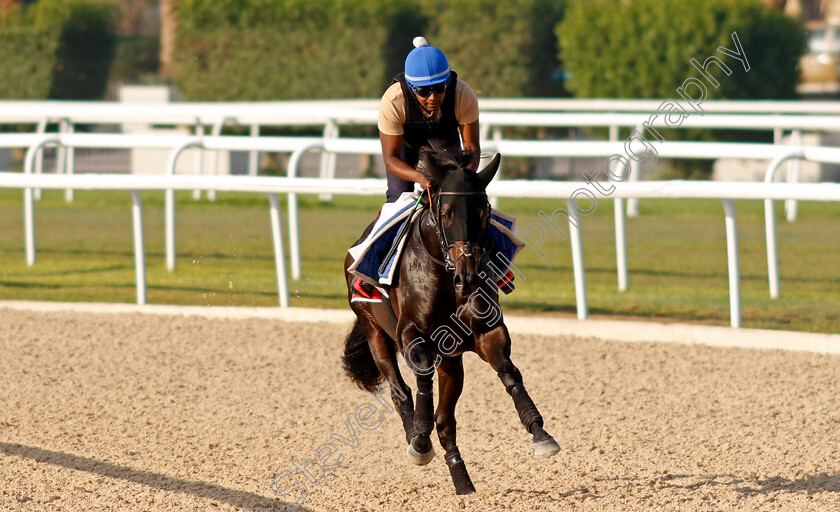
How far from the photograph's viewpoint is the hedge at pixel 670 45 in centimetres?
1933

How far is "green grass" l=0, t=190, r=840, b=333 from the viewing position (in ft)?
29.8

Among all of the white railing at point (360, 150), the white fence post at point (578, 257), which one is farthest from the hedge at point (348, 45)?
the white fence post at point (578, 257)

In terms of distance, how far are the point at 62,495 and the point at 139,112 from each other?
10561 millimetres

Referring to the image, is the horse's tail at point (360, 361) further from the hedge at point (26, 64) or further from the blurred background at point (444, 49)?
the hedge at point (26, 64)

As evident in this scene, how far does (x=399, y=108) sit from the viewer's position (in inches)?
193

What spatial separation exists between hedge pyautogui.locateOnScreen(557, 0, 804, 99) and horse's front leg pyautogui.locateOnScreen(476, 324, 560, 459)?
15.1 metres

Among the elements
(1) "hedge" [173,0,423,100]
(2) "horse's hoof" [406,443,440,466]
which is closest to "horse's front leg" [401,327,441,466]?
(2) "horse's hoof" [406,443,440,466]

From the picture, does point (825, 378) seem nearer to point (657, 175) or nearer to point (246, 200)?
point (246, 200)

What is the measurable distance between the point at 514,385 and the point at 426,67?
1305 millimetres

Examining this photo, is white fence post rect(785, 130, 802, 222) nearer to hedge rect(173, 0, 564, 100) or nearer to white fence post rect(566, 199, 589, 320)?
white fence post rect(566, 199, 589, 320)

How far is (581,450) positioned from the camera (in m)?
5.45

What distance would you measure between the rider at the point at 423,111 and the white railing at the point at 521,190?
2.91 m

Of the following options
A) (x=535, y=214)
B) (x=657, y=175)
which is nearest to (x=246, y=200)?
(x=535, y=214)

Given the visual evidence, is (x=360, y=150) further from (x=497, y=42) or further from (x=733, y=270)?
(x=497, y=42)
